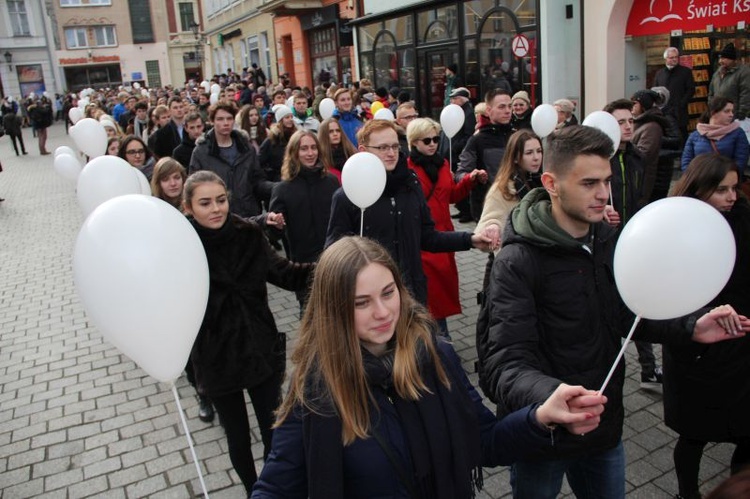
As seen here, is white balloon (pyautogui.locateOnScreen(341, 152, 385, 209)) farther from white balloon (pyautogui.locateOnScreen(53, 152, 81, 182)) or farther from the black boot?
white balloon (pyautogui.locateOnScreen(53, 152, 81, 182))

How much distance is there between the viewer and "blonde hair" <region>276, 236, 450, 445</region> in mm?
1781

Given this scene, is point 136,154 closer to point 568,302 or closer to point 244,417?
point 244,417

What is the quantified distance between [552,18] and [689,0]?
274cm

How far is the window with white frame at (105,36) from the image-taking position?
53.3 metres

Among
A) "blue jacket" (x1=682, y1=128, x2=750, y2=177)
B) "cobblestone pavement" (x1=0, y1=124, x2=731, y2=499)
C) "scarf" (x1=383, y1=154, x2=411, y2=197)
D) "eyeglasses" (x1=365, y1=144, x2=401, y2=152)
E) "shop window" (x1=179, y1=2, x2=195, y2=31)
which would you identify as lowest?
"cobblestone pavement" (x1=0, y1=124, x2=731, y2=499)

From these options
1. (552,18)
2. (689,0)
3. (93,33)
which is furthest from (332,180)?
(93,33)

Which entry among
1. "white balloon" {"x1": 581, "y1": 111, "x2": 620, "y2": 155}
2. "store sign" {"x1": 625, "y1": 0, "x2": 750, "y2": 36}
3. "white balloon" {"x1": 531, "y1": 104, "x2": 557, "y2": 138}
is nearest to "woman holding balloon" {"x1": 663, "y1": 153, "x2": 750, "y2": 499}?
"white balloon" {"x1": 581, "y1": 111, "x2": 620, "y2": 155}

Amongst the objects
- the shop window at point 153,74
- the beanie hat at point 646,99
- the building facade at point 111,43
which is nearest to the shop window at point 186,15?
the building facade at point 111,43

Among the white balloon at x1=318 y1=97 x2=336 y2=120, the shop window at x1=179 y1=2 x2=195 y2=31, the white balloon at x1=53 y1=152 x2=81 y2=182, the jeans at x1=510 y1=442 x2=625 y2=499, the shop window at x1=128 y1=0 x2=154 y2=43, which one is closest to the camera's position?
the jeans at x1=510 y1=442 x2=625 y2=499

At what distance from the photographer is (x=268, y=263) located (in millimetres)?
3379

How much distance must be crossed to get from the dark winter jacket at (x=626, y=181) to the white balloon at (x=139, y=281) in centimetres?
335

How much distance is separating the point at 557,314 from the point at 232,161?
450cm

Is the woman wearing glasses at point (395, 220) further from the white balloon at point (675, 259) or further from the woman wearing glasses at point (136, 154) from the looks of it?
the woman wearing glasses at point (136, 154)

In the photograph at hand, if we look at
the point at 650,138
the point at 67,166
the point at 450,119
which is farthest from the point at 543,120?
the point at 67,166
